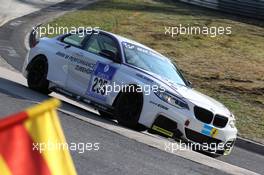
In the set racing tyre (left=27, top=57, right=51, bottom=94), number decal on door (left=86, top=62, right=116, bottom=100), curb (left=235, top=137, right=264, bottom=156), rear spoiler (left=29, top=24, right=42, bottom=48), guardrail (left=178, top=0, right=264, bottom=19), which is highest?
number decal on door (left=86, top=62, right=116, bottom=100)

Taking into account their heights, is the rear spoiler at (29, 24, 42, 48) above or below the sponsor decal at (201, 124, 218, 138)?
below

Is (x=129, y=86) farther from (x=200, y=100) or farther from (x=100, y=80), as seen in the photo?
(x=200, y=100)

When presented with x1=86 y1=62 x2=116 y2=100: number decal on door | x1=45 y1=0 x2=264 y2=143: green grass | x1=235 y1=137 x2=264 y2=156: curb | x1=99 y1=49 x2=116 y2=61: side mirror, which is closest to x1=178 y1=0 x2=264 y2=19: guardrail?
x1=45 y1=0 x2=264 y2=143: green grass

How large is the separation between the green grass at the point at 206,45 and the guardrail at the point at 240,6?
0.48 metres

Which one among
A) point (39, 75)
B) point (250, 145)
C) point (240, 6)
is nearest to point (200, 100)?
point (250, 145)

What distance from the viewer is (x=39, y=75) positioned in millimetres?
11625

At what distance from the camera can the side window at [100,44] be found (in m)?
10.9

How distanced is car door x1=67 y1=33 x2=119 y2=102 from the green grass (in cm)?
330

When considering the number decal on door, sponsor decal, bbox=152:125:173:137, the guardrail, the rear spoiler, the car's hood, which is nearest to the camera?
sponsor decal, bbox=152:125:173:137

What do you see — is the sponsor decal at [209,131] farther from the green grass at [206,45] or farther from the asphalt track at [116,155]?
the green grass at [206,45]

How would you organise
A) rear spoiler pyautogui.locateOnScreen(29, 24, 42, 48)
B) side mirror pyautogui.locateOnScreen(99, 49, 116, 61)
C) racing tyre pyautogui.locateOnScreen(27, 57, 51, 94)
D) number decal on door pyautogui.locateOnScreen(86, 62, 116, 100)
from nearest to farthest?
1. number decal on door pyautogui.locateOnScreen(86, 62, 116, 100)
2. side mirror pyautogui.locateOnScreen(99, 49, 116, 61)
3. racing tyre pyautogui.locateOnScreen(27, 57, 51, 94)
4. rear spoiler pyautogui.locateOnScreen(29, 24, 42, 48)

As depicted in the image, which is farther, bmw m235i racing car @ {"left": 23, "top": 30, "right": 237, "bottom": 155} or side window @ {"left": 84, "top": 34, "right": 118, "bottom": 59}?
side window @ {"left": 84, "top": 34, "right": 118, "bottom": 59}

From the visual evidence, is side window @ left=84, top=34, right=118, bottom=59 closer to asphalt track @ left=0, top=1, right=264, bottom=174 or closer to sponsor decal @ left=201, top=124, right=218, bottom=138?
asphalt track @ left=0, top=1, right=264, bottom=174

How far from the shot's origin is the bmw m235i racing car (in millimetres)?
9539
